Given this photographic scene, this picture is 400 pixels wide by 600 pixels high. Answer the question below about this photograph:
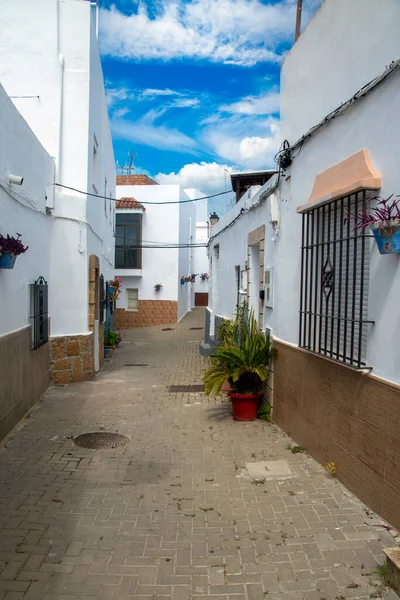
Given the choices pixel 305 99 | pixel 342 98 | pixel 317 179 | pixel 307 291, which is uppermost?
pixel 305 99

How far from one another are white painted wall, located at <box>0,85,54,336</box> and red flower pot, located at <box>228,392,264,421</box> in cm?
313

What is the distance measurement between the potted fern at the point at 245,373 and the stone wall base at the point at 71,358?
3250 millimetres

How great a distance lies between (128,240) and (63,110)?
13455mm

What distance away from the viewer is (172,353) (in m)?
13.2

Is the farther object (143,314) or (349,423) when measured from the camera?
(143,314)

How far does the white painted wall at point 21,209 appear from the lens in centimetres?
534

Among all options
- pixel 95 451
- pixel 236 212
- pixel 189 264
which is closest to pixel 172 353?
pixel 236 212

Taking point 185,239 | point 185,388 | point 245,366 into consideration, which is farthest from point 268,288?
point 185,239

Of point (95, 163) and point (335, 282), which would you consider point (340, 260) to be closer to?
point (335, 282)

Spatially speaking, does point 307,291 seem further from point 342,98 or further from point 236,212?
point 236,212

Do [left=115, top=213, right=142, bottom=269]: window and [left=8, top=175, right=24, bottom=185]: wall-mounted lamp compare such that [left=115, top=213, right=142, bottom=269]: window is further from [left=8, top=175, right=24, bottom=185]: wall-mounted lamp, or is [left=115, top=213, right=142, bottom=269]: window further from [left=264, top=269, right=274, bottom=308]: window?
[left=8, top=175, right=24, bottom=185]: wall-mounted lamp

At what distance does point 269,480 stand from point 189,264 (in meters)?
24.6

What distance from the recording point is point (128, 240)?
72.1ft

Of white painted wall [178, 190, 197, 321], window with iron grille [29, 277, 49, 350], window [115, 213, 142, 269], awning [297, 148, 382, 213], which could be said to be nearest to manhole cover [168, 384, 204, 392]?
window with iron grille [29, 277, 49, 350]
